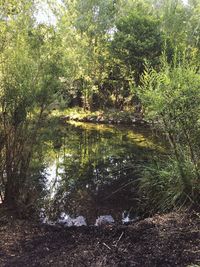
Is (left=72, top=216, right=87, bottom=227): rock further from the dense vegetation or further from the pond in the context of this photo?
the dense vegetation

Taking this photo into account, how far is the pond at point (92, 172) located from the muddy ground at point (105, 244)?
1.14 meters

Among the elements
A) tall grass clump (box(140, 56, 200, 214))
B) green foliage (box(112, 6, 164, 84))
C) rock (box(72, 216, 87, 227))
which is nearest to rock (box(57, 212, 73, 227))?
rock (box(72, 216, 87, 227))

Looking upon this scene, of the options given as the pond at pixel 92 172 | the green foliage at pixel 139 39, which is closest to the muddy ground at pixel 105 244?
the pond at pixel 92 172

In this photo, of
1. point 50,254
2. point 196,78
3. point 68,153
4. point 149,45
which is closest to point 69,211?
point 50,254

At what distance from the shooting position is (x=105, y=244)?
3633 millimetres

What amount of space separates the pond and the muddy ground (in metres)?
1.14

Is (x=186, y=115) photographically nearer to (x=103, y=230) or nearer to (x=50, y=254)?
(x=103, y=230)

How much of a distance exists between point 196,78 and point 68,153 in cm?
676

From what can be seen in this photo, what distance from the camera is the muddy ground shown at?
10.5 feet

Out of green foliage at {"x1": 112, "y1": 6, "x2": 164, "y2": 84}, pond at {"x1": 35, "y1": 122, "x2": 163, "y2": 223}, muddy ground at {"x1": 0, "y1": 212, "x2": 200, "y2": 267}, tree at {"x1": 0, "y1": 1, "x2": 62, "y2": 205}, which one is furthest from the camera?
green foliage at {"x1": 112, "y1": 6, "x2": 164, "y2": 84}

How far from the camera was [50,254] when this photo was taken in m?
3.43

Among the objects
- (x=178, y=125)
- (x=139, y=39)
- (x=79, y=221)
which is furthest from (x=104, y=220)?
(x=139, y=39)

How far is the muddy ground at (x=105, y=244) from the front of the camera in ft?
10.5

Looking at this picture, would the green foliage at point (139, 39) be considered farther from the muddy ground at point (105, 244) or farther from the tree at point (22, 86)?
the muddy ground at point (105, 244)
